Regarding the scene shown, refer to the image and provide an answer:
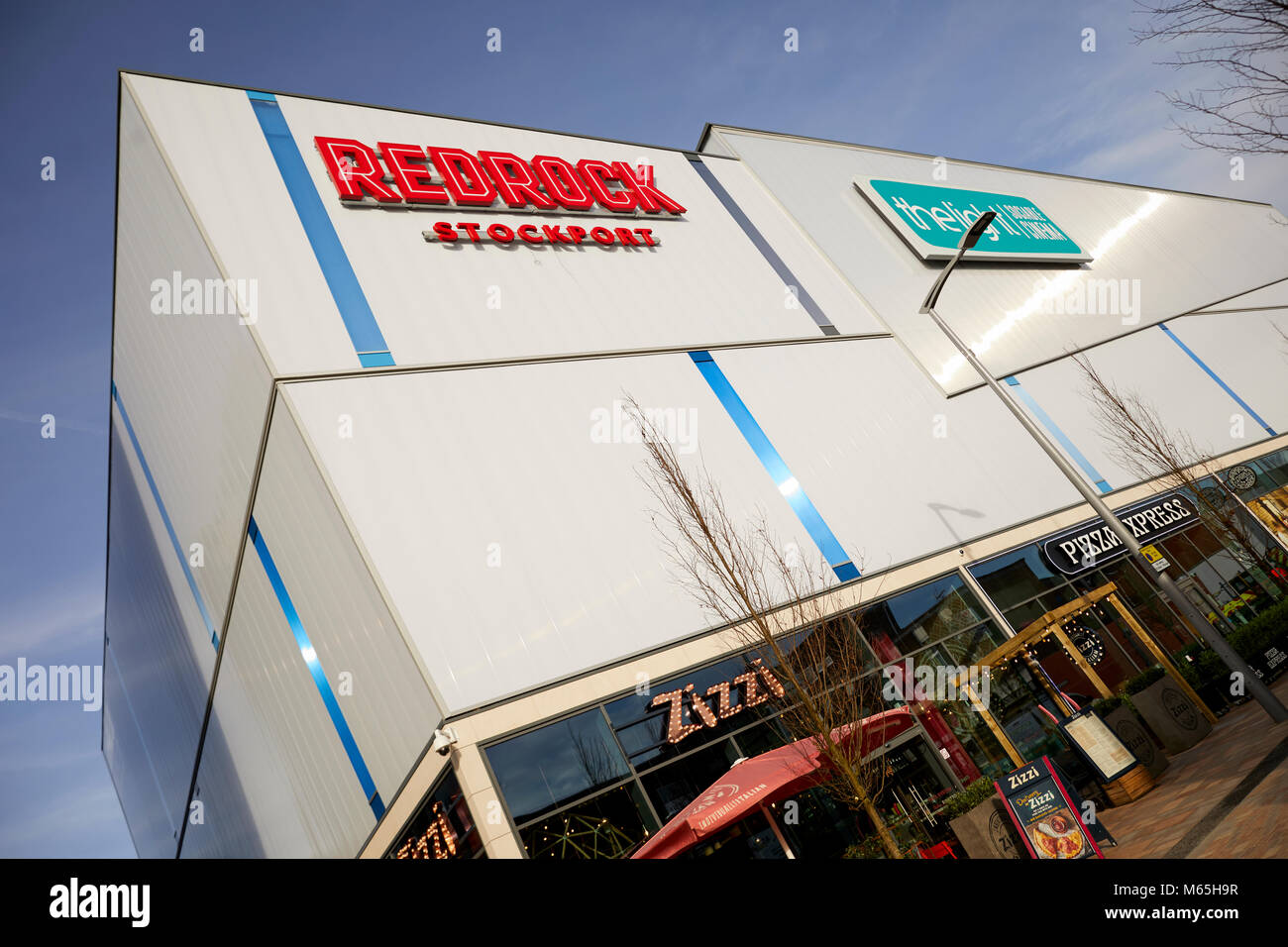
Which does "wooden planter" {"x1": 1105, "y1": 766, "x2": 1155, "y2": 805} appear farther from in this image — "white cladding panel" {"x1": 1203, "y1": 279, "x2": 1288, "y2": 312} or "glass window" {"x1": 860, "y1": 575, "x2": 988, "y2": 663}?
"white cladding panel" {"x1": 1203, "y1": 279, "x2": 1288, "y2": 312}

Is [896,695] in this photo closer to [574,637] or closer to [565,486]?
[574,637]

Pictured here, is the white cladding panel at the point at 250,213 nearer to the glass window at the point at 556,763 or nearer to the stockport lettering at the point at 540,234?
the stockport lettering at the point at 540,234

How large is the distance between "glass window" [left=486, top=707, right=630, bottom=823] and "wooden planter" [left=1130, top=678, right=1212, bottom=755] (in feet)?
34.2

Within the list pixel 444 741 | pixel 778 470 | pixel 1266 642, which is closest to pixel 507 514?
pixel 444 741

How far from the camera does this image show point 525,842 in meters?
11.0

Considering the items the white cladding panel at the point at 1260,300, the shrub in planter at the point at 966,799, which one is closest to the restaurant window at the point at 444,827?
the shrub in planter at the point at 966,799

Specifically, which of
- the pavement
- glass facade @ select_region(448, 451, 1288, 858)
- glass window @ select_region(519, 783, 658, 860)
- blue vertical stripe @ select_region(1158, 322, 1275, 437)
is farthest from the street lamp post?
blue vertical stripe @ select_region(1158, 322, 1275, 437)

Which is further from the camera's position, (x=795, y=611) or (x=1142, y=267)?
(x=1142, y=267)

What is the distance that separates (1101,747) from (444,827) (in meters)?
11.4

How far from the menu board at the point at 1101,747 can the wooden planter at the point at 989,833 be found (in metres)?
3.06

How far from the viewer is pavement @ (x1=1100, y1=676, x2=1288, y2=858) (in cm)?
757

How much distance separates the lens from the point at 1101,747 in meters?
13.1

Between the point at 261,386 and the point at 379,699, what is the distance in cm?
626
